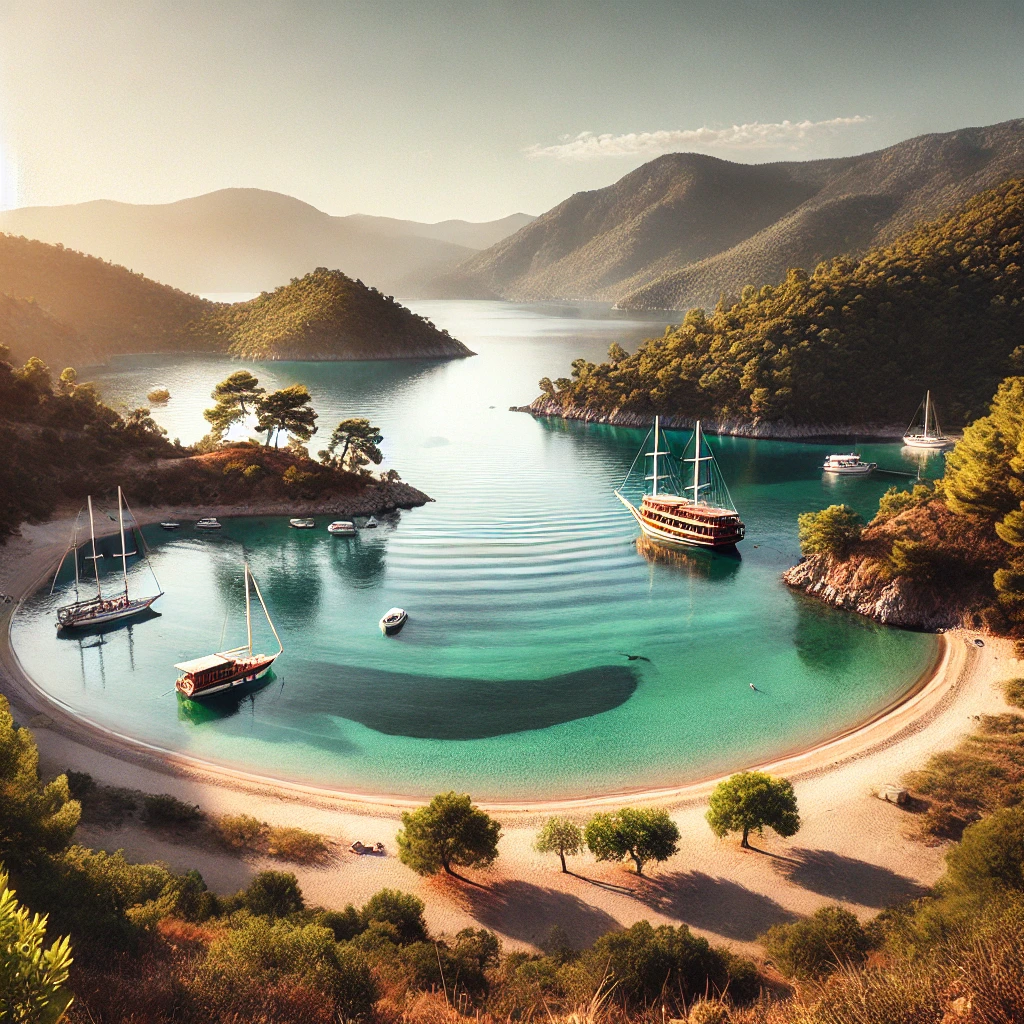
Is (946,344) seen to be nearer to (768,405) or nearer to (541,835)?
(768,405)

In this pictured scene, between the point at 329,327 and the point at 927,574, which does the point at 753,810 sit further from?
the point at 329,327

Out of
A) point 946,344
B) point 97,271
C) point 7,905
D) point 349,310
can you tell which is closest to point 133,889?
point 7,905

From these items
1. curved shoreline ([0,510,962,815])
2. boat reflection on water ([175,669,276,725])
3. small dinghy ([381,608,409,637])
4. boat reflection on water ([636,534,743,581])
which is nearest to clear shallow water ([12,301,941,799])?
boat reflection on water ([175,669,276,725])

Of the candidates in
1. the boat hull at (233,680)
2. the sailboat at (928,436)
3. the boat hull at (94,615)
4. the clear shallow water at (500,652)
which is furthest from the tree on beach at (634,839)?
the sailboat at (928,436)

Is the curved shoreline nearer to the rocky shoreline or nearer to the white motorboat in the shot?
the white motorboat

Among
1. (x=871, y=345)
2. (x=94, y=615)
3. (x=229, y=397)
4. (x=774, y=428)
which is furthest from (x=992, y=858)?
(x=871, y=345)
